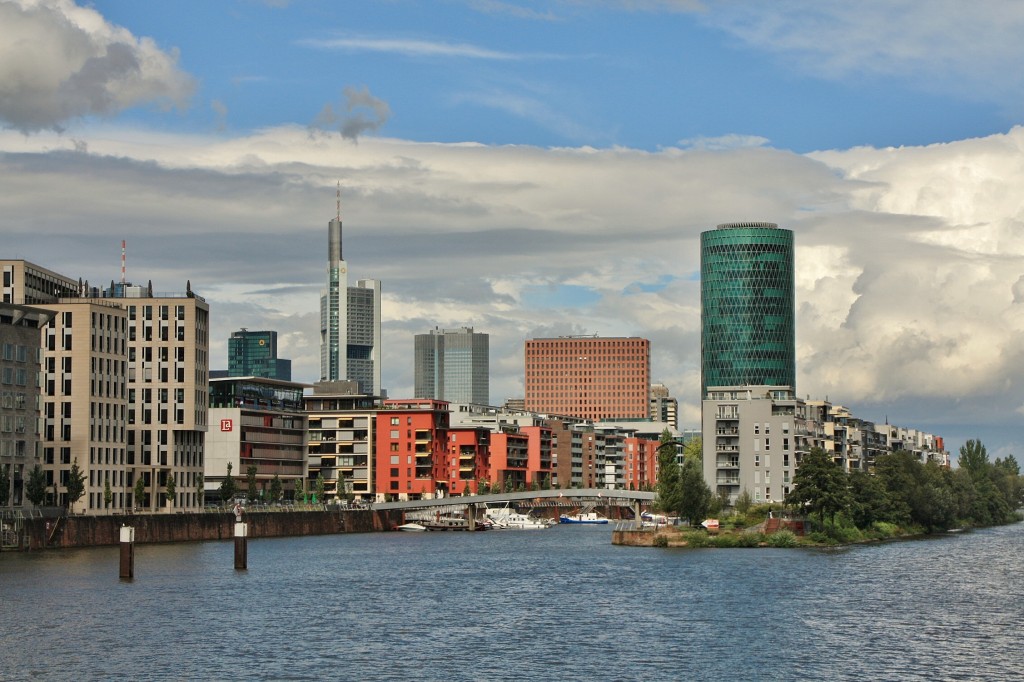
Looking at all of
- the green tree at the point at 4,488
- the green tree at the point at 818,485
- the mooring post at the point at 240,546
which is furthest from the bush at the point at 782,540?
the green tree at the point at 4,488

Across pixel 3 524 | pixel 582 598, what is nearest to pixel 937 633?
pixel 582 598

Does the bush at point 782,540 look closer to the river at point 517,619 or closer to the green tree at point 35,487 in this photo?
the river at point 517,619

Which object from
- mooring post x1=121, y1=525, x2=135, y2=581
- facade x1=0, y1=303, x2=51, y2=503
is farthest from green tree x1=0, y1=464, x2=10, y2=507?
mooring post x1=121, y1=525, x2=135, y2=581

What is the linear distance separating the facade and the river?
24.6 metres

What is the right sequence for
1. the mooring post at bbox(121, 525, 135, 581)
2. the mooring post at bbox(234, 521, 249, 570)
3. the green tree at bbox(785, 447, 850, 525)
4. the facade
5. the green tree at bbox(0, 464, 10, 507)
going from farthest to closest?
the green tree at bbox(785, 447, 850, 525), the facade, the green tree at bbox(0, 464, 10, 507), the mooring post at bbox(234, 521, 249, 570), the mooring post at bbox(121, 525, 135, 581)

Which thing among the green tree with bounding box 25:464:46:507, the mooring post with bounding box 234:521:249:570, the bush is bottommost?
the bush

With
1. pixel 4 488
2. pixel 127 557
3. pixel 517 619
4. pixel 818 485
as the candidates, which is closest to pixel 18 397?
pixel 4 488

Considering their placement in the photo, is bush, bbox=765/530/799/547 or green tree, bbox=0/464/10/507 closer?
green tree, bbox=0/464/10/507

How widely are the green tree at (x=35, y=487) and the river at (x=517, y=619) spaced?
24232 millimetres

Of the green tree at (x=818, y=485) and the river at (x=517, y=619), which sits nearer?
the river at (x=517, y=619)

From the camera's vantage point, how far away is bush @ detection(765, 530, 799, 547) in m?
191

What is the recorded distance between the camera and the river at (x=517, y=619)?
86625 mm

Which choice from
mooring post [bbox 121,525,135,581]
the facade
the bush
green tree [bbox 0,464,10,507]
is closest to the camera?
mooring post [bbox 121,525,135,581]

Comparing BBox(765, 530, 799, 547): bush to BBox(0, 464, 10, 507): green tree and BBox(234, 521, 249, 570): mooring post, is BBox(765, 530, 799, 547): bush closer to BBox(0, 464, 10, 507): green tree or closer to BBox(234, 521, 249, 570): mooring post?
BBox(234, 521, 249, 570): mooring post
